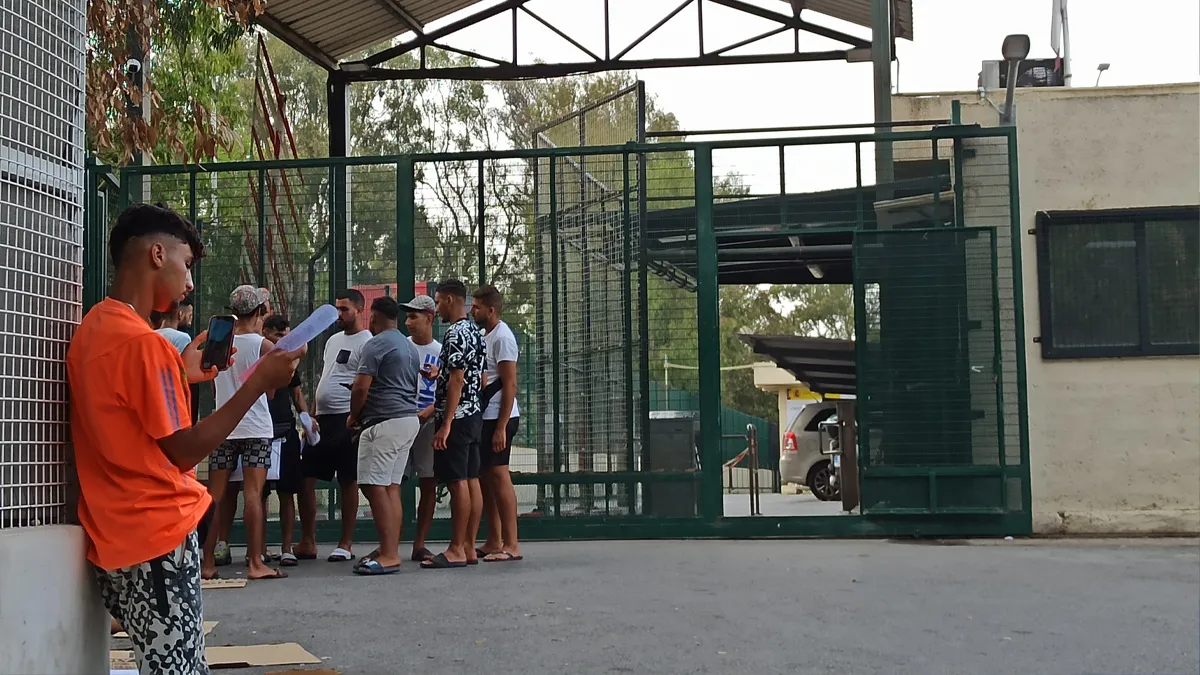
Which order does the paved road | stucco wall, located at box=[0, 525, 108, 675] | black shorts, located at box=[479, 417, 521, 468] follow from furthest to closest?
black shorts, located at box=[479, 417, 521, 468]
the paved road
stucco wall, located at box=[0, 525, 108, 675]

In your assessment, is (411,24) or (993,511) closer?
(993,511)

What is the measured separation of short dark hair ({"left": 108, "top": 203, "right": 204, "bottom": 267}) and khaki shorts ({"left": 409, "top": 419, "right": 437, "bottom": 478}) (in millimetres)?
5942

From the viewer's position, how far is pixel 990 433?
34.8 feet

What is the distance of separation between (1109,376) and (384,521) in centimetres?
611

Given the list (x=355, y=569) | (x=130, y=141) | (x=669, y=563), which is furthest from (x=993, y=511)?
(x=130, y=141)

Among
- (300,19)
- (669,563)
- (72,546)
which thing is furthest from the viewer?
(300,19)

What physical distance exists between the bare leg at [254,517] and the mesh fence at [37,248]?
15.8 feet

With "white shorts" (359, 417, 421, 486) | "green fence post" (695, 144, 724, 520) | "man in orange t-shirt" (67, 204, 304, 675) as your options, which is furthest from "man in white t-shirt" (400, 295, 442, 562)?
"man in orange t-shirt" (67, 204, 304, 675)

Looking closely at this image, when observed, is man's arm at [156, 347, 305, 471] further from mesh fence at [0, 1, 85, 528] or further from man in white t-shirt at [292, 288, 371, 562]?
man in white t-shirt at [292, 288, 371, 562]

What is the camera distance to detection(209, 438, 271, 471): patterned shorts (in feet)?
26.7

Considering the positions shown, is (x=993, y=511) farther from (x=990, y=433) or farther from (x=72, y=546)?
(x=72, y=546)

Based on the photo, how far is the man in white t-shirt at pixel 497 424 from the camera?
29.4 feet

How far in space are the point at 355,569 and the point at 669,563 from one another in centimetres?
209

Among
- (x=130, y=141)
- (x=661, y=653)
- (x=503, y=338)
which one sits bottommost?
(x=661, y=653)
